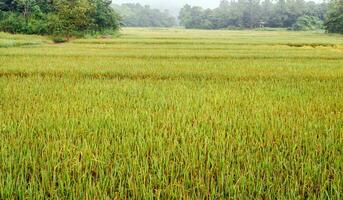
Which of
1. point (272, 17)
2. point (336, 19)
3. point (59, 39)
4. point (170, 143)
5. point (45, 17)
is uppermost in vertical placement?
point (272, 17)

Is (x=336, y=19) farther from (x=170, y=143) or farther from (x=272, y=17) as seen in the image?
(x=170, y=143)

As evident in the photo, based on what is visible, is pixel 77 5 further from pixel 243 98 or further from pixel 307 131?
pixel 307 131

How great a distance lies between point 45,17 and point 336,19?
37.7 m

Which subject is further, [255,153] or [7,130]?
[7,130]

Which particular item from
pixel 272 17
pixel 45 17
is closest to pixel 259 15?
pixel 272 17

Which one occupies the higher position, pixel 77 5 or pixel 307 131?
pixel 77 5

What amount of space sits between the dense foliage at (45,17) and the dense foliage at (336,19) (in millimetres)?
32920

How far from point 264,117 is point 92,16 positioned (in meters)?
32.7

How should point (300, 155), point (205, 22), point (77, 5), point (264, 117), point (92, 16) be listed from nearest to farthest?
point (300, 155)
point (264, 117)
point (77, 5)
point (92, 16)
point (205, 22)

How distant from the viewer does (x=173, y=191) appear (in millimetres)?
2105

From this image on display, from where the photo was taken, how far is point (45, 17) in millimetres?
29500

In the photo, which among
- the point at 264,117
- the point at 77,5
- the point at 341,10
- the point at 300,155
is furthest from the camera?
the point at 341,10

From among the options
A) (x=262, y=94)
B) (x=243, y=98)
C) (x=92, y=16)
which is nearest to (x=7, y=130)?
(x=243, y=98)

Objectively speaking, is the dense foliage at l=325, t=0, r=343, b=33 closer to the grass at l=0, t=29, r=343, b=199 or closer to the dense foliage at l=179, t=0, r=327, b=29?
the dense foliage at l=179, t=0, r=327, b=29
